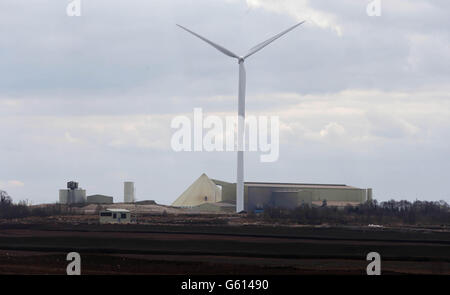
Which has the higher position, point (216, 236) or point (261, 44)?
point (261, 44)

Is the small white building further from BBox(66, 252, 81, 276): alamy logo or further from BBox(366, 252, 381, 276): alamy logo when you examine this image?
BBox(366, 252, 381, 276): alamy logo

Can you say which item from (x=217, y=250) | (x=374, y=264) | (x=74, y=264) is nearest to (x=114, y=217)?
(x=217, y=250)

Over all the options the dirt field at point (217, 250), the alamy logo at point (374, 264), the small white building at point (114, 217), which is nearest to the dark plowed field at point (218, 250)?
the dirt field at point (217, 250)

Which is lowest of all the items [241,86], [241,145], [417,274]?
[417,274]

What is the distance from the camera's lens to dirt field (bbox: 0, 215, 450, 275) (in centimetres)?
8244

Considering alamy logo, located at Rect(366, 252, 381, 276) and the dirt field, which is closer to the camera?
alamy logo, located at Rect(366, 252, 381, 276)

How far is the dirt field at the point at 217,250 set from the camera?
82.4m

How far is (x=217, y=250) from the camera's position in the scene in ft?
335

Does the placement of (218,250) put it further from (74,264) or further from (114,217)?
(114,217)

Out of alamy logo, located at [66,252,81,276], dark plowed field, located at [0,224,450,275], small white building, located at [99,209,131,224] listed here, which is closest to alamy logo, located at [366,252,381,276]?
dark plowed field, located at [0,224,450,275]
